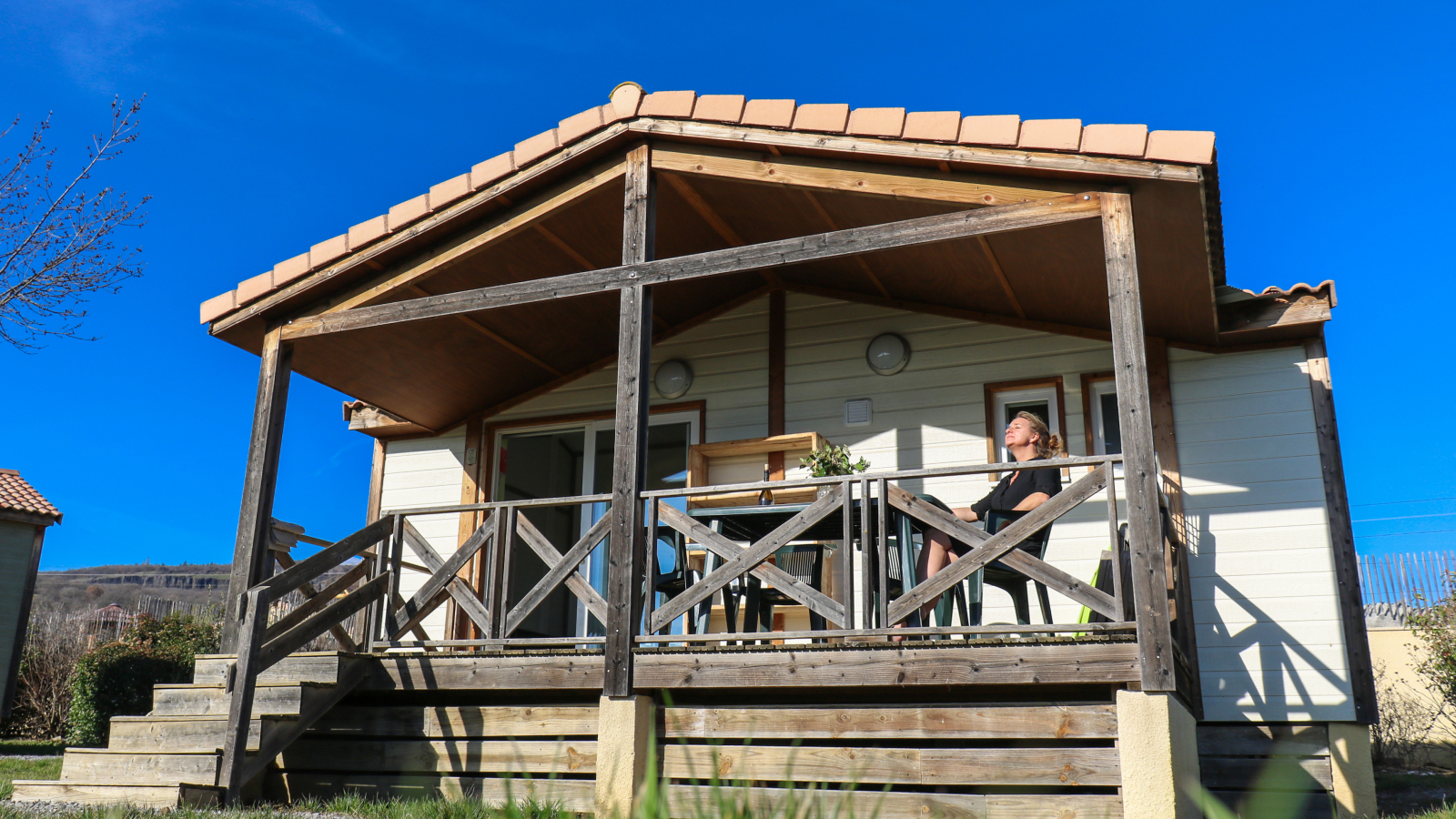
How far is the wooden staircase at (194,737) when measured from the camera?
529 centimetres

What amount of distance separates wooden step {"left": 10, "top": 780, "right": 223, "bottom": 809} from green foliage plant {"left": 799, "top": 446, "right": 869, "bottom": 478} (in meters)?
3.79

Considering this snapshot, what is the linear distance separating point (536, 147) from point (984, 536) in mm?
3543

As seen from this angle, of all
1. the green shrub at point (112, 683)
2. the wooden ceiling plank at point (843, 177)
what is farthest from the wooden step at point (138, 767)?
the green shrub at point (112, 683)

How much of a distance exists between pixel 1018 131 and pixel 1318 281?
250 centimetres

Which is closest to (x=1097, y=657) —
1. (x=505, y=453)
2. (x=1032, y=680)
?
(x=1032, y=680)

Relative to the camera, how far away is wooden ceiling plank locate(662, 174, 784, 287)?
658 cm

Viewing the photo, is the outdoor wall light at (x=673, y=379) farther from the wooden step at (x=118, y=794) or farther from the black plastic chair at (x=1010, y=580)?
the wooden step at (x=118, y=794)

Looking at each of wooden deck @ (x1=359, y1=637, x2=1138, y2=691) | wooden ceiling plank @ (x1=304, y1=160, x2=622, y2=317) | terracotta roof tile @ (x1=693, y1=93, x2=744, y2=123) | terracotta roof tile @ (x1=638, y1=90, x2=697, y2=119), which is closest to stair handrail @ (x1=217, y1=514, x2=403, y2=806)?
wooden deck @ (x1=359, y1=637, x2=1138, y2=691)

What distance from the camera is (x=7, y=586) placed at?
15.0 metres

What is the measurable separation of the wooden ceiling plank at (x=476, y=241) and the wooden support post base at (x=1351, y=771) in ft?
17.3

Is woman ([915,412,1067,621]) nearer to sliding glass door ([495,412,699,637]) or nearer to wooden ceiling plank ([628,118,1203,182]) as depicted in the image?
wooden ceiling plank ([628,118,1203,182])

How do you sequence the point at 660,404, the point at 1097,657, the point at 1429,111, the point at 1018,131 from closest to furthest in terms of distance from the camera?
the point at 1097,657
the point at 1018,131
the point at 660,404
the point at 1429,111

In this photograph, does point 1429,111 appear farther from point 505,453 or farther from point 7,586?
point 7,586

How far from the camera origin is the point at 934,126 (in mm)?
5480
